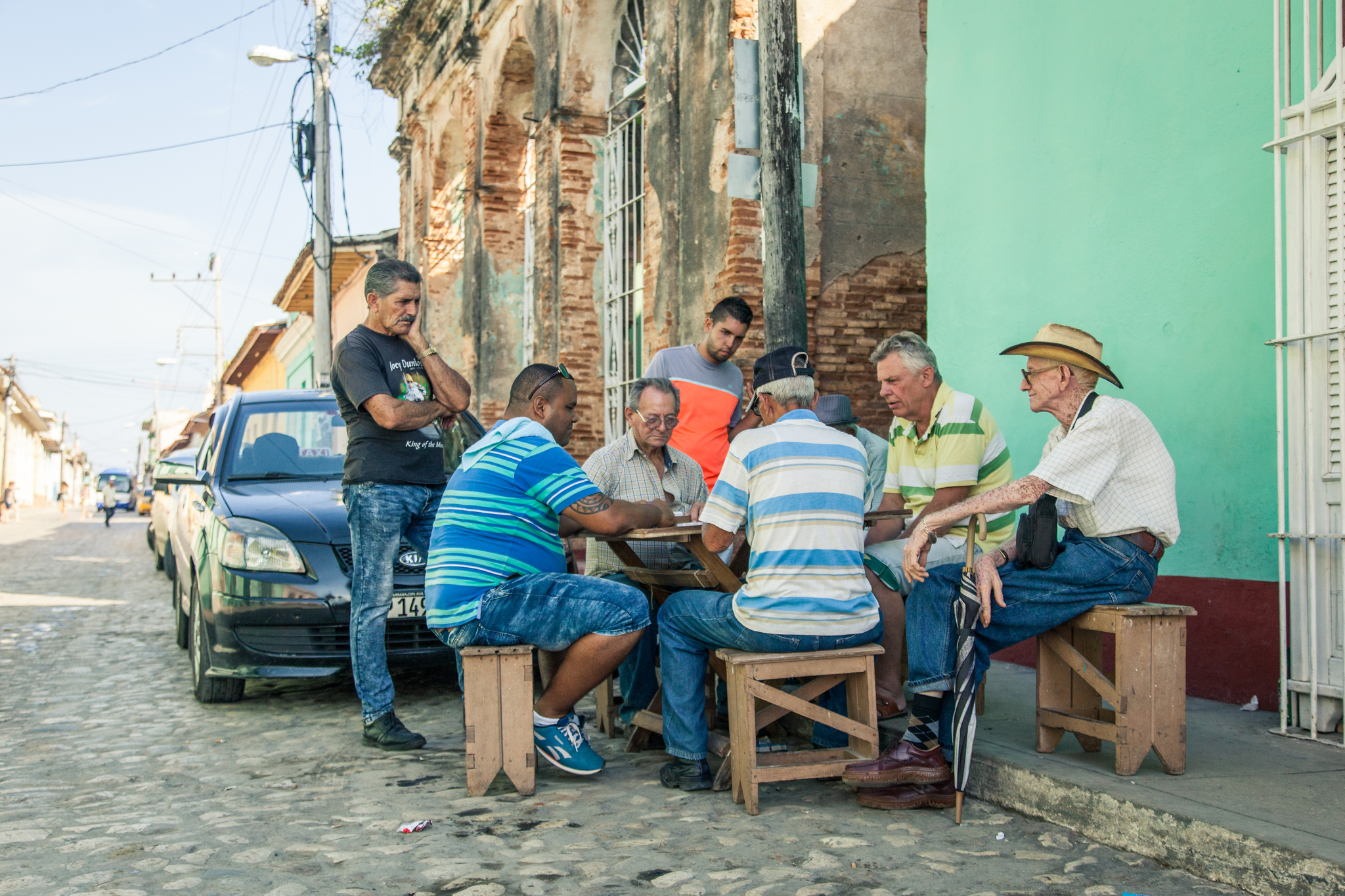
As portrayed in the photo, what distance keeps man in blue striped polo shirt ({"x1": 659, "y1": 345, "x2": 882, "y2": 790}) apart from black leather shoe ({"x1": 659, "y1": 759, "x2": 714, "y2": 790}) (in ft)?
1.55

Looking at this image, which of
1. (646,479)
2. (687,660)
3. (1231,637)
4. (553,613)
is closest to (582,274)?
(646,479)

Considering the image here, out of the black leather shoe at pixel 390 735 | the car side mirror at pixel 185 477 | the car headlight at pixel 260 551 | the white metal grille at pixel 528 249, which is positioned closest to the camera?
the black leather shoe at pixel 390 735

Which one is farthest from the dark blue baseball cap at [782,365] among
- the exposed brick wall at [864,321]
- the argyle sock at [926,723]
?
the exposed brick wall at [864,321]

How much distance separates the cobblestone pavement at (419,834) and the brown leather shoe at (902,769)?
0.12 m

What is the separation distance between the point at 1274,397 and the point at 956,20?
10.2 feet

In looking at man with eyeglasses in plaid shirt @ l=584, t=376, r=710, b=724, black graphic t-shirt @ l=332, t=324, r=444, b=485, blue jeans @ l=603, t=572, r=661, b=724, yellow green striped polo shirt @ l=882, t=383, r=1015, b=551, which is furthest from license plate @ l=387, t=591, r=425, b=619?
yellow green striped polo shirt @ l=882, t=383, r=1015, b=551

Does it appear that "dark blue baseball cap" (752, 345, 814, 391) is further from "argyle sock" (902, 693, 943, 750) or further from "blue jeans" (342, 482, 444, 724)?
"blue jeans" (342, 482, 444, 724)

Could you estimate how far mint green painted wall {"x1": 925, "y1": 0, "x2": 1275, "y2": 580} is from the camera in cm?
473

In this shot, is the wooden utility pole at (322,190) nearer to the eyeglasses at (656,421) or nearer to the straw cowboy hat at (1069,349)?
the eyeglasses at (656,421)

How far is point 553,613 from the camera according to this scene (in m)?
4.21

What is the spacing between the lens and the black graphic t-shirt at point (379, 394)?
198 inches

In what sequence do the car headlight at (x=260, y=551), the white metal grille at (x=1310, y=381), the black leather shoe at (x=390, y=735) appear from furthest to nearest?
the car headlight at (x=260, y=551) < the black leather shoe at (x=390, y=735) < the white metal grille at (x=1310, y=381)

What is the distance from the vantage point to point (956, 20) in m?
6.56

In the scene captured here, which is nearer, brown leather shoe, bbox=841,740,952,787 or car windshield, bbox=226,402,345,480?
brown leather shoe, bbox=841,740,952,787
